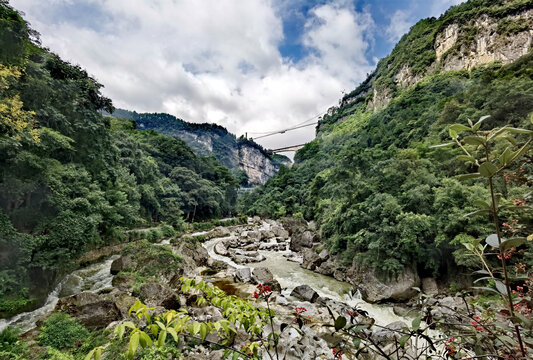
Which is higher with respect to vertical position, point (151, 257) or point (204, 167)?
point (204, 167)

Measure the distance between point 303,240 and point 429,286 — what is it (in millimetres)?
10062

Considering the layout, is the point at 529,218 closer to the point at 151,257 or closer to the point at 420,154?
the point at 420,154

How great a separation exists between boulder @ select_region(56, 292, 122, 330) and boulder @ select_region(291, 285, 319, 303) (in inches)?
246

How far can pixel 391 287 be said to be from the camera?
914 cm

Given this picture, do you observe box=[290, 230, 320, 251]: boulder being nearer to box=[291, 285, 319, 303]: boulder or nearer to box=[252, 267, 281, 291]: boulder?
box=[252, 267, 281, 291]: boulder

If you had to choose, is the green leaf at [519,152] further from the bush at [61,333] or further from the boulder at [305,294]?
the boulder at [305,294]

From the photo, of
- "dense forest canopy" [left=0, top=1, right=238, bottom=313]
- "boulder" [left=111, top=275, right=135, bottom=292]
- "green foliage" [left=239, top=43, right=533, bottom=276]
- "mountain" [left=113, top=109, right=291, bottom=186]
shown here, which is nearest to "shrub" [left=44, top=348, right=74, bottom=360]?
"dense forest canopy" [left=0, top=1, right=238, bottom=313]

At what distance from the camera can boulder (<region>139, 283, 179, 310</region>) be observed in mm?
7340

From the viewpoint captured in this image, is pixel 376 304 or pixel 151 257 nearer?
pixel 376 304

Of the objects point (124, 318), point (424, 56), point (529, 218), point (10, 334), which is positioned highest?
point (424, 56)

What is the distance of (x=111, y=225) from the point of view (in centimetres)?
1226

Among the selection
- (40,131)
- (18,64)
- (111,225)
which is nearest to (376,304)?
(111,225)

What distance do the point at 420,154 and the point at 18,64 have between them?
67.7 ft

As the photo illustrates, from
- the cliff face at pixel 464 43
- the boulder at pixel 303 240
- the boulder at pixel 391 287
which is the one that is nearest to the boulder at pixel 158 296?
the boulder at pixel 391 287
